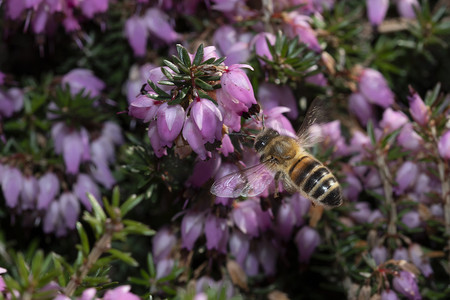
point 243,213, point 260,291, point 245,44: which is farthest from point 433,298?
point 245,44

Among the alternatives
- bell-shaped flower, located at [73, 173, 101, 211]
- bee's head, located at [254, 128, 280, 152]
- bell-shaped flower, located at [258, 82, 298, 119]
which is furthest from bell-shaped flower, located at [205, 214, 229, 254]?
bell-shaped flower, located at [73, 173, 101, 211]

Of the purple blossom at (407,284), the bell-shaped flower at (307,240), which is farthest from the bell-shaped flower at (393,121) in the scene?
the purple blossom at (407,284)

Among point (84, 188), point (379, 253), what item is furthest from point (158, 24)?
point (379, 253)

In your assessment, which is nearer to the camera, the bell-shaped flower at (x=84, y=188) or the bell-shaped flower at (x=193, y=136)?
the bell-shaped flower at (x=193, y=136)

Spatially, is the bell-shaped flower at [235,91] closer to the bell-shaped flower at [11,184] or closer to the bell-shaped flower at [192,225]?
the bell-shaped flower at [192,225]

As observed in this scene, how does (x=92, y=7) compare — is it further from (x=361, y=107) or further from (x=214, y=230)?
(x=361, y=107)

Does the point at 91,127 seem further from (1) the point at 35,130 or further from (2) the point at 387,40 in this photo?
(2) the point at 387,40
